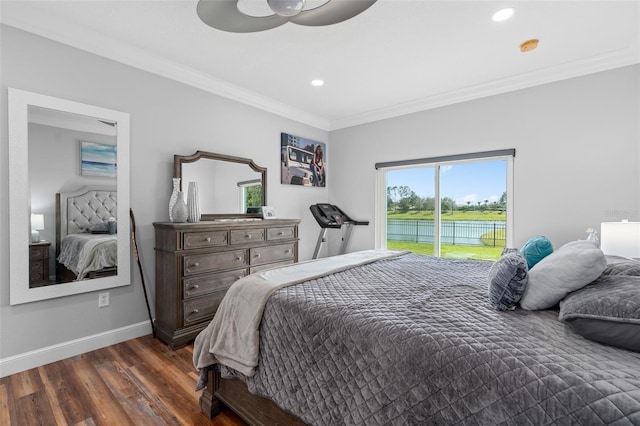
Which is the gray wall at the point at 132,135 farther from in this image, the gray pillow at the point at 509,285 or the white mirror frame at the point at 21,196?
the gray pillow at the point at 509,285

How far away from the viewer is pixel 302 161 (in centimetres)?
455

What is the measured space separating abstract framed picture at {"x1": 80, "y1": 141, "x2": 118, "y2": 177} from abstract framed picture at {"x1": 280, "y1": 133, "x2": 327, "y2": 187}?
206 centimetres

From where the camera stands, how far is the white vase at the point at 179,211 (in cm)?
286

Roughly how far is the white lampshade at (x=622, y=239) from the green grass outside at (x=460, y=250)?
1361 millimetres

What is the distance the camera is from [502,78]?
3295mm

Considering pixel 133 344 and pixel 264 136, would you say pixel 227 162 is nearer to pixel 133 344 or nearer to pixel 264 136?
pixel 264 136

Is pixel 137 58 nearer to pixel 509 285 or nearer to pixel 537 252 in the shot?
pixel 509 285

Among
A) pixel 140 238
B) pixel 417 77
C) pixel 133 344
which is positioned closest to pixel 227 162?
pixel 140 238

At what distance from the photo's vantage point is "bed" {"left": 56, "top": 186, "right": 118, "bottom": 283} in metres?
2.40

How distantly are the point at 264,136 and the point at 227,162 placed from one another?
0.76m

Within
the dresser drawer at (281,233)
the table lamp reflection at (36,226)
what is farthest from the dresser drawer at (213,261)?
the table lamp reflection at (36,226)

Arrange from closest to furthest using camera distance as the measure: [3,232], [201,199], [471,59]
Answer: [3,232] → [471,59] → [201,199]

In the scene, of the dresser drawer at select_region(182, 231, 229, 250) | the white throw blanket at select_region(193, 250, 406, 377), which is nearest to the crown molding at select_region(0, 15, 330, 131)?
the dresser drawer at select_region(182, 231, 229, 250)

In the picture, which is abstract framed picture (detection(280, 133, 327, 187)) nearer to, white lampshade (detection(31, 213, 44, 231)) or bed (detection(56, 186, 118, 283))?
bed (detection(56, 186, 118, 283))
